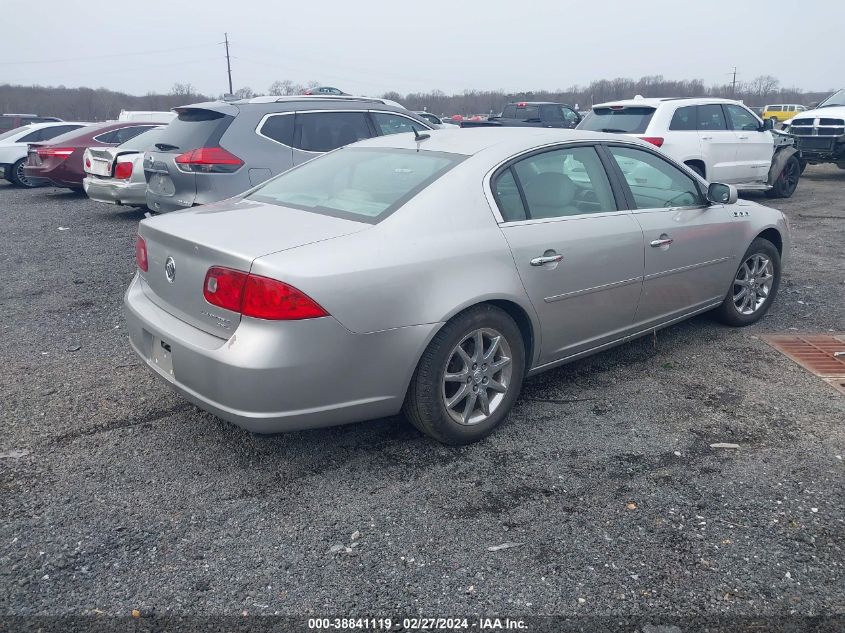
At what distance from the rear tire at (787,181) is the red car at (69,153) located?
37.8 feet

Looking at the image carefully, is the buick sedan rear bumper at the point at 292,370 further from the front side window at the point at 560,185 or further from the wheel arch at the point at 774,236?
the wheel arch at the point at 774,236

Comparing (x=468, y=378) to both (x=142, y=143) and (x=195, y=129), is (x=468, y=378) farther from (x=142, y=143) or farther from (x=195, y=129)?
(x=142, y=143)

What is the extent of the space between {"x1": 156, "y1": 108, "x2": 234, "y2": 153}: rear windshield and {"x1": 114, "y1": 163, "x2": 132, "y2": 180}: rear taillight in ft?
7.51

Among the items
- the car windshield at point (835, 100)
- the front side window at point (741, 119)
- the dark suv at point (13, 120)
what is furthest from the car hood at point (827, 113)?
the dark suv at point (13, 120)

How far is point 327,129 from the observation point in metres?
7.81

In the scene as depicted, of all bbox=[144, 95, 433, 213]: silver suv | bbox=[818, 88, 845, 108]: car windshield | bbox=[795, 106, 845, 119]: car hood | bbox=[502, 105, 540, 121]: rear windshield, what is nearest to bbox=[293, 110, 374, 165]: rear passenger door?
bbox=[144, 95, 433, 213]: silver suv

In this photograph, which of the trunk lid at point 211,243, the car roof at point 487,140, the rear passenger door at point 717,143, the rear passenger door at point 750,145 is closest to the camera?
the trunk lid at point 211,243

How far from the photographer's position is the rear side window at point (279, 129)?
24.4ft

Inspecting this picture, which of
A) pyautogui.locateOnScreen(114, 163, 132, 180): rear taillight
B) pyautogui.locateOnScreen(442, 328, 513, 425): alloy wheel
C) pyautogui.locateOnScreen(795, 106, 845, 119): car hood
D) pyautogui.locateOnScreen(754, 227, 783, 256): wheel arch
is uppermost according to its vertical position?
pyautogui.locateOnScreen(795, 106, 845, 119): car hood

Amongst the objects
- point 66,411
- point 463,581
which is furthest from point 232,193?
point 463,581

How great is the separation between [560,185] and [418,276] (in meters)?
1.30

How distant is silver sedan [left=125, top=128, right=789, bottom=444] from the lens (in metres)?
3.04

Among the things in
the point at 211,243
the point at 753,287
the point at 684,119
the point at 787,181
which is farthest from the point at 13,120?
the point at 753,287

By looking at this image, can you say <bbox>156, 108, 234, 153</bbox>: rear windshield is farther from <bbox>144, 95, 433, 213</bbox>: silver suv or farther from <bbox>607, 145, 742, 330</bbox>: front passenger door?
<bbox>607, 145, 742, 330</bbox>: front passenger door
